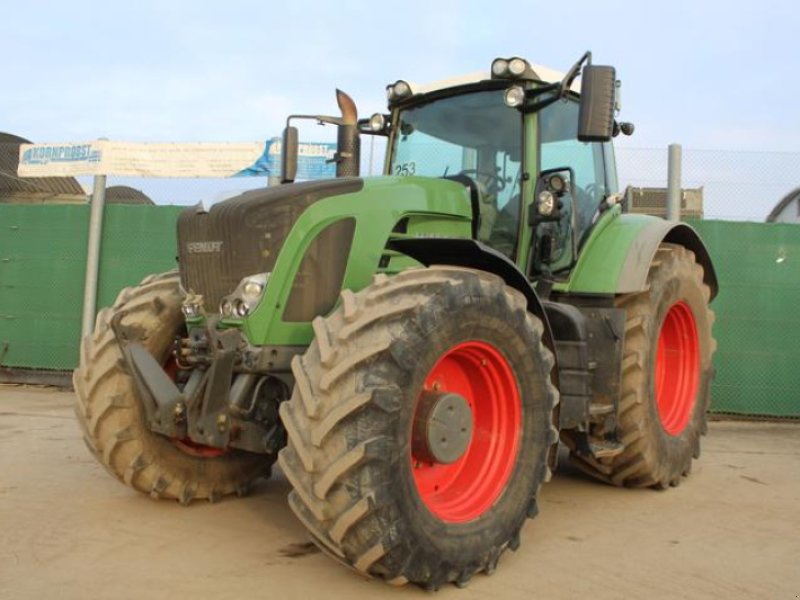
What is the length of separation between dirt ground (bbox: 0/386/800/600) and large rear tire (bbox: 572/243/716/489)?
19 cm

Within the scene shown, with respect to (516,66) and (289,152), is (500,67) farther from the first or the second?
(289,152)

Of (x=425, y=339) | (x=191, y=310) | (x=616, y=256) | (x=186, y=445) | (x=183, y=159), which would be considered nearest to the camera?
(x=425, y=339)

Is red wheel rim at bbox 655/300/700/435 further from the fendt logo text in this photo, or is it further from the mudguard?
the fendt logo text

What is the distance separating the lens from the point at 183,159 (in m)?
9.12

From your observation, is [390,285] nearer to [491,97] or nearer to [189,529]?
[189,529]

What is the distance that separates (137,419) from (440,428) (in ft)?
5.47

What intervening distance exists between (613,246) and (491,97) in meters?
1.19

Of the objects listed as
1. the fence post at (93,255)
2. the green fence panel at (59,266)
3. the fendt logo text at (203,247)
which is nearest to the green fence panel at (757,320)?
the fendt logo text at (203,247)

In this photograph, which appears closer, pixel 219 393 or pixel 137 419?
pixel 219 393

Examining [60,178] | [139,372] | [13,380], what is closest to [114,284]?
[13,380]

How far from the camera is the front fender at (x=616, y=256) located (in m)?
4.67

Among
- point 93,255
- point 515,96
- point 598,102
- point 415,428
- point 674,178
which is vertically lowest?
point 415,428

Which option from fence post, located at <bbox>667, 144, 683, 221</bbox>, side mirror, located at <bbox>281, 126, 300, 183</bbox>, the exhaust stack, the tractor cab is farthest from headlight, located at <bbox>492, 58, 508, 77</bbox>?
fence post, located at <bbox>667, 144, 683, 221</bbox>

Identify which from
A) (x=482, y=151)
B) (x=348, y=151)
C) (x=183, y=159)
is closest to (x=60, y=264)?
(x=183, y=159)
